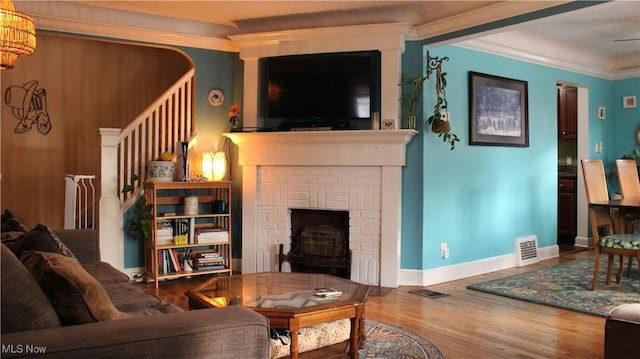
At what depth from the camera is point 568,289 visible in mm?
Result: 4480

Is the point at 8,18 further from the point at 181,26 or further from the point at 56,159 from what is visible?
the point at 56,159

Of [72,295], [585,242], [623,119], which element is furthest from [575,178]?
[72,295]

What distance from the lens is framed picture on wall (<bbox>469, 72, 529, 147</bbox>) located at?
5152 millimetres

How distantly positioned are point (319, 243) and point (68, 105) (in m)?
3.26

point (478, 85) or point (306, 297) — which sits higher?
point (478, 85)

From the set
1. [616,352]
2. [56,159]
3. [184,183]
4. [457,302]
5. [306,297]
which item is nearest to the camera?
[616,352]

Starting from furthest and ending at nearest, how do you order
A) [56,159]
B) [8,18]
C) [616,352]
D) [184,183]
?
[56,159] → [184,183] → [8,18] → [616,352]

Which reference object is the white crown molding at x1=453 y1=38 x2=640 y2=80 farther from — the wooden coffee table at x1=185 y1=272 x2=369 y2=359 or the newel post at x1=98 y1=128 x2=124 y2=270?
the newel post at x1=98 y1=128 x2=124 y2=270

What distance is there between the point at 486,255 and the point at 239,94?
3.09 m

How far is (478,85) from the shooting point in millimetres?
5172

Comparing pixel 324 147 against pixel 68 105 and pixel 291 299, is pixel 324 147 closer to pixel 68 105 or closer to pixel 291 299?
pixel 291 299

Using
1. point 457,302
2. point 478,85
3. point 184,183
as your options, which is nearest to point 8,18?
point 184,183

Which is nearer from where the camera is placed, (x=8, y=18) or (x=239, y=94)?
(x=8, y=18)

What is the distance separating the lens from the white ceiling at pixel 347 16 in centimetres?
421
